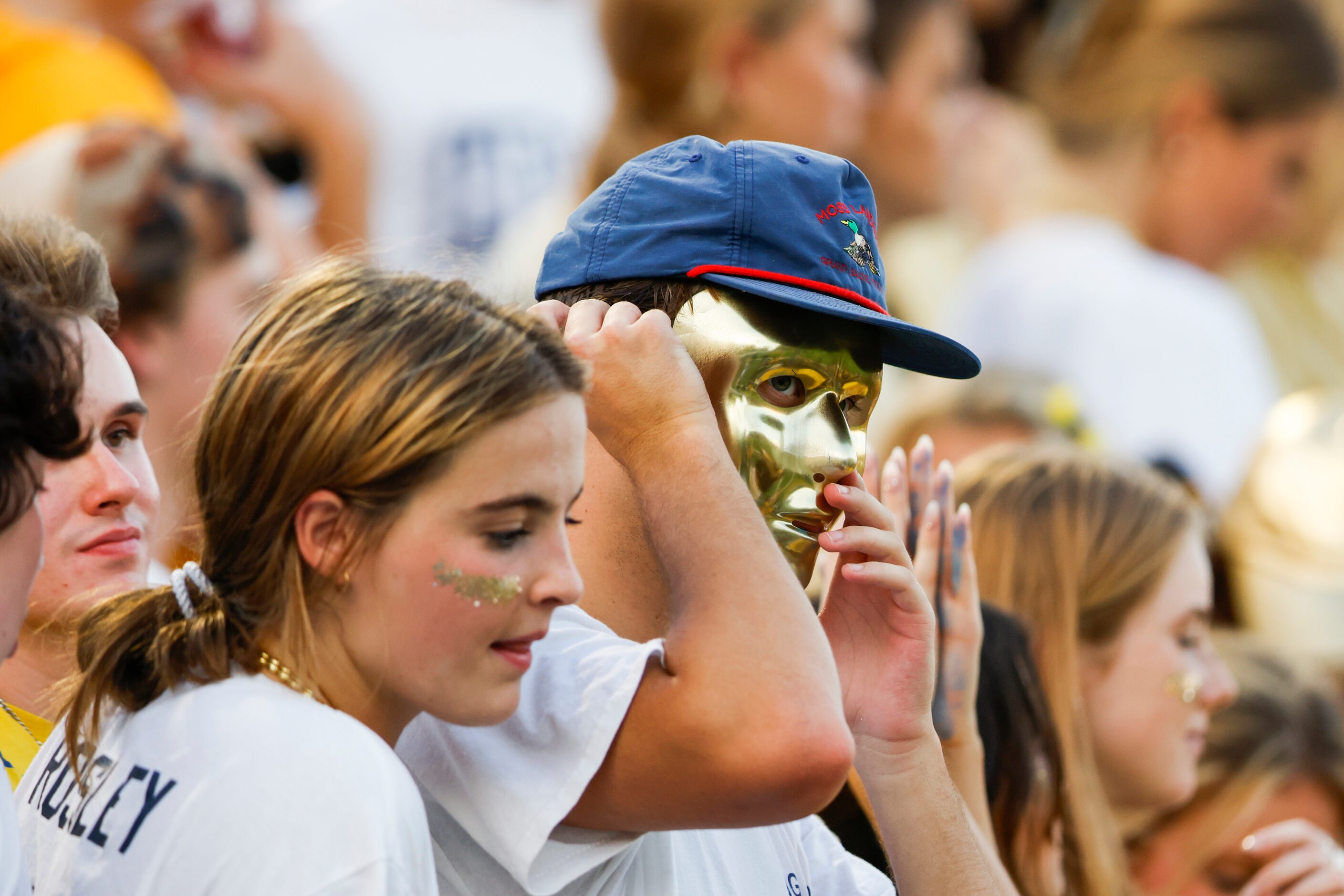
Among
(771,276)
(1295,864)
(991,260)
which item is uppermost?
(771,276)

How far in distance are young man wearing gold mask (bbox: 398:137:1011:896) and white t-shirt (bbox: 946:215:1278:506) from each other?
325 cm

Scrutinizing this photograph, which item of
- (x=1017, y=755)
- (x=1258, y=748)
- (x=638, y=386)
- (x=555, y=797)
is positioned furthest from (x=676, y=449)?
(x=1258, y=748)

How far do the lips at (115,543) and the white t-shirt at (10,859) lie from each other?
0.53 m

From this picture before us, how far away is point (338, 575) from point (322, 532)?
49mm

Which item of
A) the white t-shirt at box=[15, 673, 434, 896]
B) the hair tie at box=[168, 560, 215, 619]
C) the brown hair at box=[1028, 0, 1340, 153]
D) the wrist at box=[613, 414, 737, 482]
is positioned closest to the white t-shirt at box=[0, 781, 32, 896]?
the white t-shirt at box=[15, 673, 434, 896]

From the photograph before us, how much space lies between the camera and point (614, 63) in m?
4.85

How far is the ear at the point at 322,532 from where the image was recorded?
1572 mm

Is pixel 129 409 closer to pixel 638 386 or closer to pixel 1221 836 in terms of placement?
pixel 638 386

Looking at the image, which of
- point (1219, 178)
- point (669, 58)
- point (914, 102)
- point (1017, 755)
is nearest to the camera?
point (1017, 755)

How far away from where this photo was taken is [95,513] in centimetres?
196

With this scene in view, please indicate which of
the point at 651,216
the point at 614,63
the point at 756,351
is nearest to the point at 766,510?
the point at 756,351

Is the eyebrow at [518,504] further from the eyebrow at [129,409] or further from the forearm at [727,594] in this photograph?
the eyebrow at [129,409]

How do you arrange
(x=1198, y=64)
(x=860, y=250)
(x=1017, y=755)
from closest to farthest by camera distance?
(x=860, y=250) < (x=1017, y=755) < (x=1198, y=64)

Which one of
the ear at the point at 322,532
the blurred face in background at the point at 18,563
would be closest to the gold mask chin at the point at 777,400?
the ear at the point at 322,532
